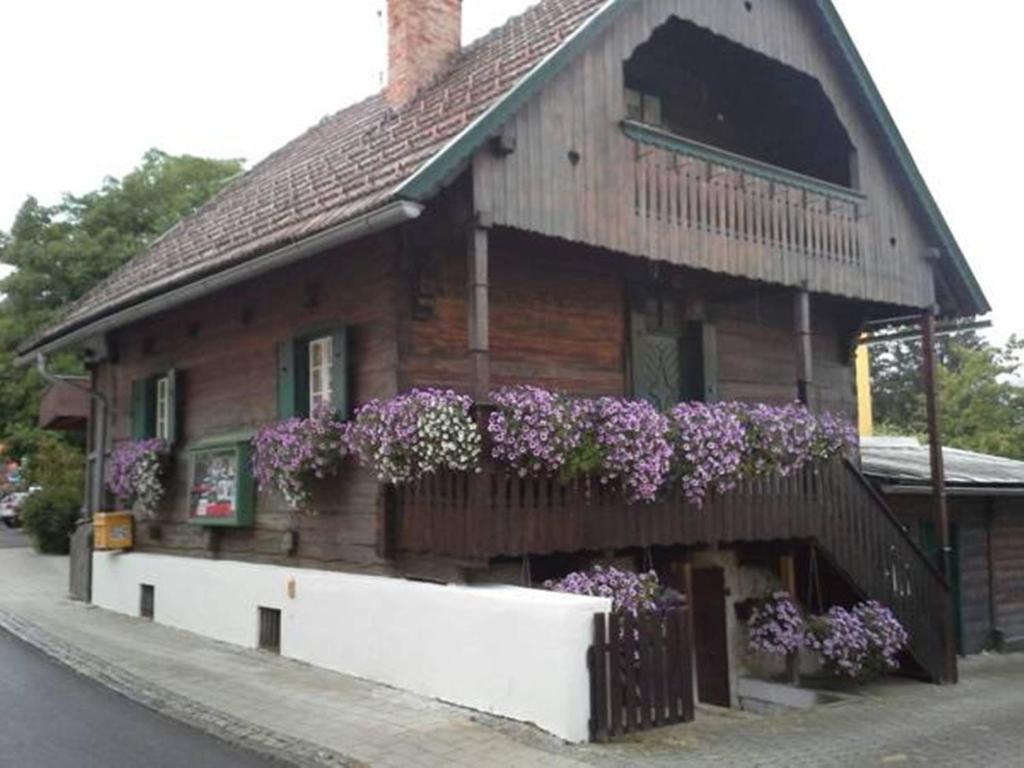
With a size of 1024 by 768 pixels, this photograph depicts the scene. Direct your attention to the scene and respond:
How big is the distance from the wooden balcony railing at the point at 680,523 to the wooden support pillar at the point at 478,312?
28.3 inches

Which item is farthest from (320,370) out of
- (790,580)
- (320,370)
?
(790,580)

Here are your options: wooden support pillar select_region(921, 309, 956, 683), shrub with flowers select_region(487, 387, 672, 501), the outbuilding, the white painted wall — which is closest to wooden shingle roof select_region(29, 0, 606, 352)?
shrub with flowers select_region(487, 387, 672, 501)

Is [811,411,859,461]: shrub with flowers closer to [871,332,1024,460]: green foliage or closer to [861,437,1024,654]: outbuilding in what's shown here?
[861,437,1024,654]: outbuilding

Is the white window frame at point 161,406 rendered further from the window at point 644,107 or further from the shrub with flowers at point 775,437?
the shrub with flowers at point 775,437

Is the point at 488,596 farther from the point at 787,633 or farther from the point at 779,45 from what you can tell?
the point at 779,45

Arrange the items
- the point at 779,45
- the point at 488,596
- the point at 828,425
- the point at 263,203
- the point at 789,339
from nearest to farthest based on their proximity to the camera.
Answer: the point at 488,596
the point at 828,425
the point at 779,45
the point at 263,203
the point at 789,339

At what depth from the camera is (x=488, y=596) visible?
8391 mm

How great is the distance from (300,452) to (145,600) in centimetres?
526

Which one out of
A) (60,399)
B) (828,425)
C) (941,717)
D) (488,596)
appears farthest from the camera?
(60,399)

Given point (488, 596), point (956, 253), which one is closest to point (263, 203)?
point (488, 596)

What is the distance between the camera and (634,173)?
1036cm

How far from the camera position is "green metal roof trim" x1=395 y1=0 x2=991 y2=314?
852cm

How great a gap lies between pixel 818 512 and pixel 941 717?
8.30ft

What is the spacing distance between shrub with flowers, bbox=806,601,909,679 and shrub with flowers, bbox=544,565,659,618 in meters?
3.24
